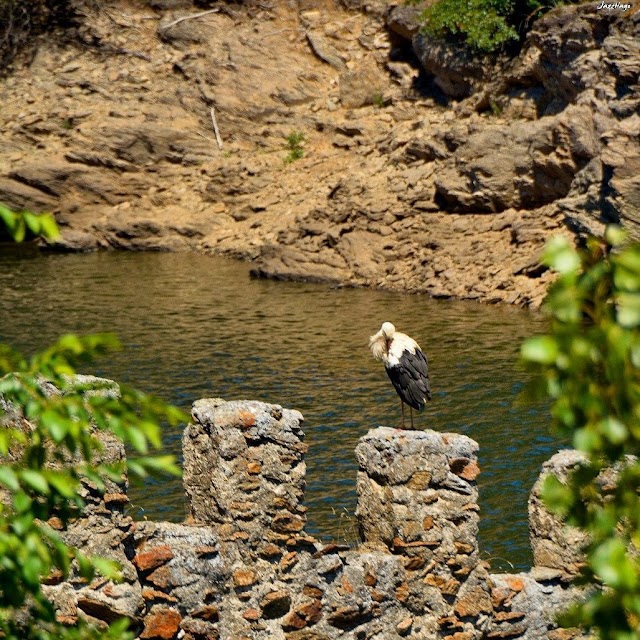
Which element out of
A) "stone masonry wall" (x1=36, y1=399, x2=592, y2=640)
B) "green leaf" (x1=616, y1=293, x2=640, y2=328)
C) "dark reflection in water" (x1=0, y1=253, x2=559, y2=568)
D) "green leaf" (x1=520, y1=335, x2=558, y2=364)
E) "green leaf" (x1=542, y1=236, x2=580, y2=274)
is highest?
"green leaf" (x1=542, y1=236, x2=580, y2=274)

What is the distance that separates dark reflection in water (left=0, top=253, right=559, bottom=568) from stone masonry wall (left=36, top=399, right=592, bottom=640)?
1.99 metres

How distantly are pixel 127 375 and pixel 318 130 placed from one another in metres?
17.2

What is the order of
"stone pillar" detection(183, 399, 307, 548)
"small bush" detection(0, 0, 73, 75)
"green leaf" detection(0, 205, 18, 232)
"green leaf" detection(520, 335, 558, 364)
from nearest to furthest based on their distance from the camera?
"green leaf" detection(520, 335, 558, 364), "green leaf" detection(0, 205, 18, 232), "stone pillar" detection(183, 399, 307, 548), "small bush" detection(0, 0, 73, 75)

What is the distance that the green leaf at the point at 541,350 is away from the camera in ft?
12.5

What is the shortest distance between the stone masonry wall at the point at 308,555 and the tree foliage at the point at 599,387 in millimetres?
6411

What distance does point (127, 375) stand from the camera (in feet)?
71.9

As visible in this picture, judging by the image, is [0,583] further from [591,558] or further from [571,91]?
[571,91]

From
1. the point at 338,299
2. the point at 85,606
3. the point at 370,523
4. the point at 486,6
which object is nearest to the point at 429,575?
the point at 370,523

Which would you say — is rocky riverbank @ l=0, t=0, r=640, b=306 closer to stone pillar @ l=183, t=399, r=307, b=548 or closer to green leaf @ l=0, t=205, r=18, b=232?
stone pillar @ l=183, t=399, r=307, b=548

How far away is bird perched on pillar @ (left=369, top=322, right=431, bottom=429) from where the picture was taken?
15289 millimetres

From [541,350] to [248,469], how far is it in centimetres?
696

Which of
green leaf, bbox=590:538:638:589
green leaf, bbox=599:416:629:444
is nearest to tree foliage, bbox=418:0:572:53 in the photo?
green leaf, bbox=599:416:629:444

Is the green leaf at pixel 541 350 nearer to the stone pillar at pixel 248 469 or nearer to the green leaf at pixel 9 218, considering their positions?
the green leaf at pixel 9 218

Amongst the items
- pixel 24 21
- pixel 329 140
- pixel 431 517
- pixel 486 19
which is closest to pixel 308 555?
pixel 431 517
